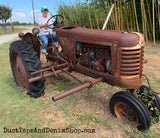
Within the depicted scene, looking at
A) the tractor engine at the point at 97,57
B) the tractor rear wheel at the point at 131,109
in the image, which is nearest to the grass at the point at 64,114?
the tractor rear wheel at the point at 131,109

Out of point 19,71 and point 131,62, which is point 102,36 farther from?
point 19,71

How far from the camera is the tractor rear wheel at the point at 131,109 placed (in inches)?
76.5

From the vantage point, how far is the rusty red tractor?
1.96 m

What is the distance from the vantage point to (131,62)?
6.49ft

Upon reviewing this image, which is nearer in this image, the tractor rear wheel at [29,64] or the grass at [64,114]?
the grass at [64,114]

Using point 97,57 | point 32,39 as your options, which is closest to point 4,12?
point 32,39

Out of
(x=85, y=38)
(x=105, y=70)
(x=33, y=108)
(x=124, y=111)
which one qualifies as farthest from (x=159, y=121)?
(x=33, y=108)

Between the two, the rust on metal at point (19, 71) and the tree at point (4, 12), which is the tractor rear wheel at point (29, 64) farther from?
the tree at point (4, 12)

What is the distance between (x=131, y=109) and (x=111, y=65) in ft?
2.18

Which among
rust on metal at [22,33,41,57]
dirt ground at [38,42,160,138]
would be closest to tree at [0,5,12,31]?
rust on metal at [22,33,41,57]

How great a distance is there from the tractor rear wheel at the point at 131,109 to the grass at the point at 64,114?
105 mm

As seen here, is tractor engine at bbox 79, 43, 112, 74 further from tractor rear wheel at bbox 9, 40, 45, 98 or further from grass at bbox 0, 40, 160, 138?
tractor rear wheel at bbox 9, 40, 45, 98

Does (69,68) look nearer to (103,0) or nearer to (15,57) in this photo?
(15,57)

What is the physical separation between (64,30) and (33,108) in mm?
1468
